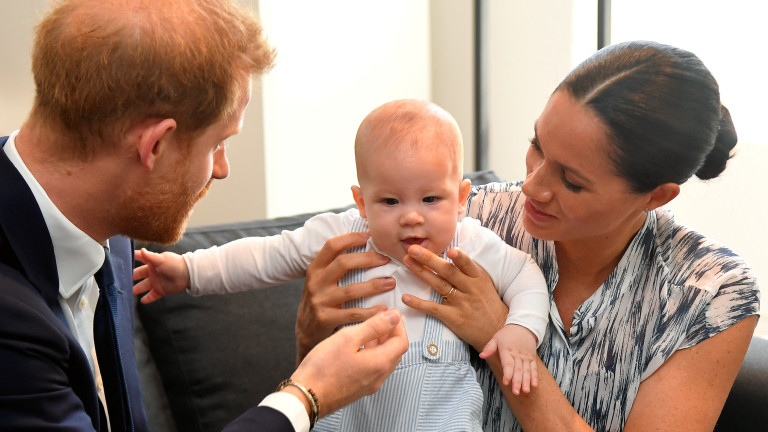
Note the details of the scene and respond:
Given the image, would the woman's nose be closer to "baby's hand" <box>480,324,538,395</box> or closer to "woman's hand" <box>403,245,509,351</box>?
"woman's hand" <box>403,245,509,351</box>

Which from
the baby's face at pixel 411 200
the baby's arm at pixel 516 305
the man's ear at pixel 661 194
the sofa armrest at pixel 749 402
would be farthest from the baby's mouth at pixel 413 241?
the sofa armrest at pixel 749 402

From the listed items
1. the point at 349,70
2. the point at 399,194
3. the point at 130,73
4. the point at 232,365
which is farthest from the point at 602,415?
the point at 349,70

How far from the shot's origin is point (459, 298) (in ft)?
5.31

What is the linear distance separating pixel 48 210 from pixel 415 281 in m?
0.71

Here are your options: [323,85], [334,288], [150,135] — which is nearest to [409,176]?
[334,288]

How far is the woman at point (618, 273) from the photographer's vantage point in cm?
153

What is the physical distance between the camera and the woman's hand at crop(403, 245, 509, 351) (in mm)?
1608

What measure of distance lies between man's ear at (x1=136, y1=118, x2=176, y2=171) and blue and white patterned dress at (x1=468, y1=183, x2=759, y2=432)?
31.3 inches

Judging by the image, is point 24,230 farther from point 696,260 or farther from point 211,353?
point 696,260

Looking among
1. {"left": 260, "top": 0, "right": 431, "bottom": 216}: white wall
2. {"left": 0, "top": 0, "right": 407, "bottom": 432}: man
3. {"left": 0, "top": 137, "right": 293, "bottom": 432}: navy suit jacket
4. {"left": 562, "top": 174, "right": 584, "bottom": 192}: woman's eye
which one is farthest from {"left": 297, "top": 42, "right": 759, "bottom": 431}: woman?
{"left": 260, "top": 0, "right": 431, "bottom": 216}: white wall

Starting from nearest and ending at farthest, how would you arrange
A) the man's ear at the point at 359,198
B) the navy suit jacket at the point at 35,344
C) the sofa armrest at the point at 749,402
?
1. the navy suit jacket at the point at 35,344
2. the man's ear at the point at 359,198
3. the sofa armrest at the point at 749,402

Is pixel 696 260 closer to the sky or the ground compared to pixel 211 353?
closer to the sky

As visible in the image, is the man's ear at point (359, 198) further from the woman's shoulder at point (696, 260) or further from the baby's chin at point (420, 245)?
the woman's shoulder at point (696, 260)

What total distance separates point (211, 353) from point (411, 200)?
75cm
